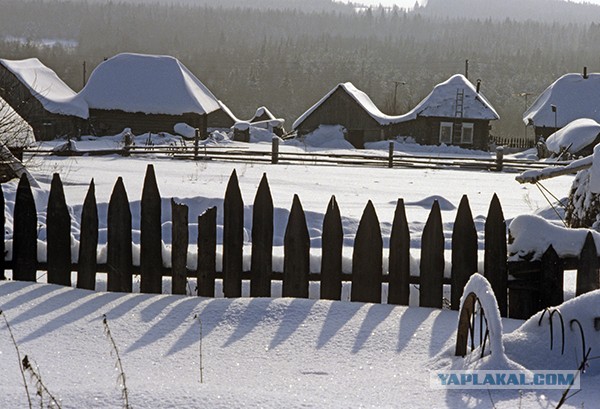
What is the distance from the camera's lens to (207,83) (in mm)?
143000

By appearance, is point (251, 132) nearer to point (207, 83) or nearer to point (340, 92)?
point (340, 92)

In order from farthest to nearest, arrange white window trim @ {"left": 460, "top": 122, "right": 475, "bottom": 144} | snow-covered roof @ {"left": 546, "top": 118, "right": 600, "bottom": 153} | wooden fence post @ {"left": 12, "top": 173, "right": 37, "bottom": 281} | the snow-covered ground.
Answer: white window trim @ {"left": 460, "top": 122, "right": 475, "bottom": 144}, snow-covered roof @ {"left": 546, "top": 118, "right": 600, "bottom": 153}, wooden fence post @ {"left": 12, "top": 173, "right": 37, "bottom": 281}, the snow-covered ground

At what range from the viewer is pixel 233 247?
5.53 meters

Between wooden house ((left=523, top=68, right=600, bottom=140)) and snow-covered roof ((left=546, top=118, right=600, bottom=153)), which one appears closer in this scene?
snow-covered roof ((left=546, top=118, right=600, bottom=153))

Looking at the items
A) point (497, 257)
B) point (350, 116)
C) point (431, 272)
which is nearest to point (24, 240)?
point (431, 272)

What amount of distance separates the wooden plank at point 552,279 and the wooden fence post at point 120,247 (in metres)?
2.95

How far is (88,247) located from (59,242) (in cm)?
24

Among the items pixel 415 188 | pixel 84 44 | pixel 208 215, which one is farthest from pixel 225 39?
pixel 208 215

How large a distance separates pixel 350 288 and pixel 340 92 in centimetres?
4888

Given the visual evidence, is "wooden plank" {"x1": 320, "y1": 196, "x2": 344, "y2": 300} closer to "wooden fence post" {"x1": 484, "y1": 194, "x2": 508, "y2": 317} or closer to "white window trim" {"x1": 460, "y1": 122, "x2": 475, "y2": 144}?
"wooden fence post" {"x1": 484, "y1": 194, "x2": 508, "y2": 317}

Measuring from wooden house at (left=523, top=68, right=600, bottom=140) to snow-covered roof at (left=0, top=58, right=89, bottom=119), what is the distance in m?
30.9

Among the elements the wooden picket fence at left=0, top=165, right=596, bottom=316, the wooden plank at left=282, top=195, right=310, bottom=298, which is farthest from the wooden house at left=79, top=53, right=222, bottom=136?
the wooden plank at left=282, top=195, right=310, bottom=298

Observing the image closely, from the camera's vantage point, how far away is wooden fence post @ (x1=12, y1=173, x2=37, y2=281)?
5.68m

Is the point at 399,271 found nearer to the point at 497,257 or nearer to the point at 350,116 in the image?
the point at 497,257
